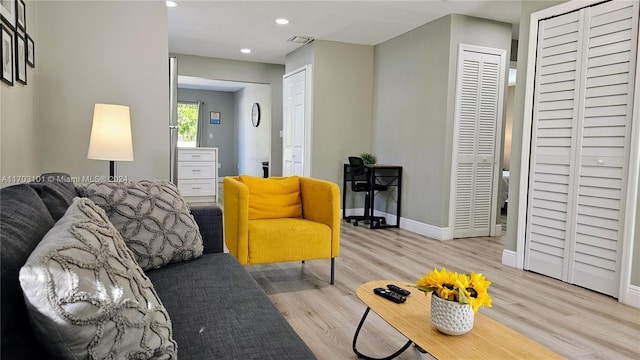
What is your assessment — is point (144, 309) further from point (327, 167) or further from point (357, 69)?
point (357, 69)

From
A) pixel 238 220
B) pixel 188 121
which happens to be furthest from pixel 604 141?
pixel 188 121

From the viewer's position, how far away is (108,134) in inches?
116

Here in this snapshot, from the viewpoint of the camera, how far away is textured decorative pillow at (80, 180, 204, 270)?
177 centimetres

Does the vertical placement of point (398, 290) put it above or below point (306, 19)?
below

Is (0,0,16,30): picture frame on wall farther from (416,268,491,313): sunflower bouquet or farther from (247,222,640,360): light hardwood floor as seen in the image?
(416,268,491,313): sunflower bouquet

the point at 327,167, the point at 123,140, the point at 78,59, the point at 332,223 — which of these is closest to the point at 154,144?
the point at 123,140

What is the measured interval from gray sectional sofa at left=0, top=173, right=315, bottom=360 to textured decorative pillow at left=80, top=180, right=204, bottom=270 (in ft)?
0.19

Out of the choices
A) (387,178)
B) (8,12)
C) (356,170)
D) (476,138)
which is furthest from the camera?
(387,178)

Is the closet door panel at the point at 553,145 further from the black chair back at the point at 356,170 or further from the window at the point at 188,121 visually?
the window at the point at 188,121

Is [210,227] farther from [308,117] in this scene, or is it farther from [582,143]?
[308,117]

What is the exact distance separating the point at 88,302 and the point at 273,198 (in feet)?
7.64

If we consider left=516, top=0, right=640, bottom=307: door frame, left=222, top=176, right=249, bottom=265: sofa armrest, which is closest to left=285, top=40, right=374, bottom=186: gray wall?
left=516, top=0, right=640, bottom=307: door frame

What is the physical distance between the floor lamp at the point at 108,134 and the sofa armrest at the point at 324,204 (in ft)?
4.50

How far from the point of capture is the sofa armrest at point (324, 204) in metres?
2.84
